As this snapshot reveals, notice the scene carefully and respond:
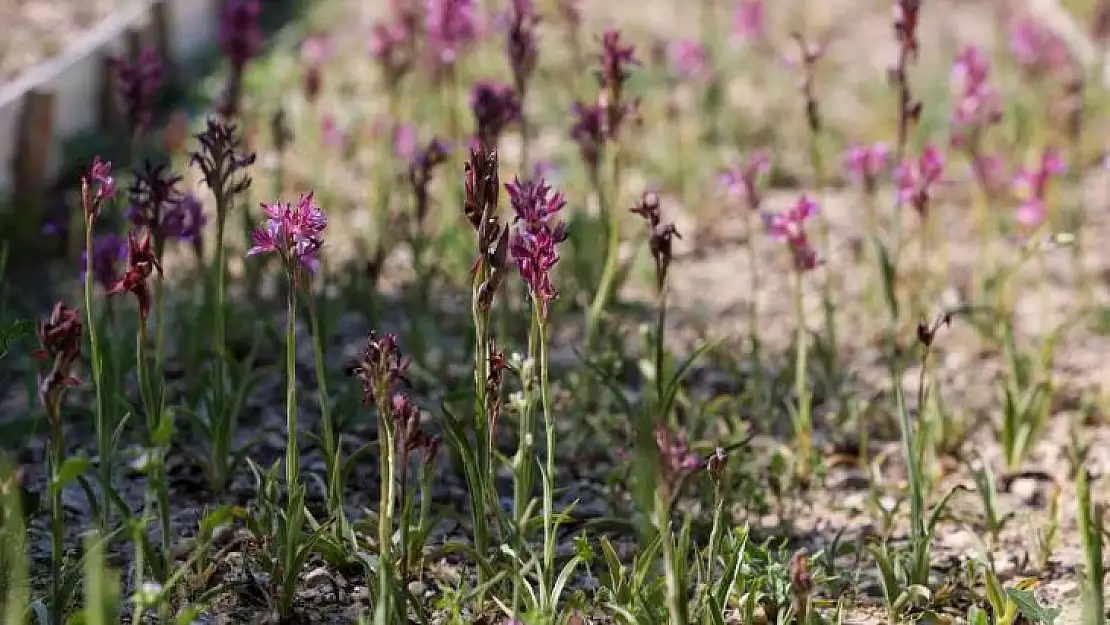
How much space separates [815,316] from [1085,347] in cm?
93

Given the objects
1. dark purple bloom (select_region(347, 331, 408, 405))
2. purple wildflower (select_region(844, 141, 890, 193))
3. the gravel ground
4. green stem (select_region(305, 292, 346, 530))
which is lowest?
green stem (select_region(305, 292, 346, 530))

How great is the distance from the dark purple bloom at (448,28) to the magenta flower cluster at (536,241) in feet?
5.93

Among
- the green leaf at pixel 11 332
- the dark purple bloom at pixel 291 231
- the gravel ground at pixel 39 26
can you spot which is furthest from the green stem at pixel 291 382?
the gravel ground at pixel 39 26

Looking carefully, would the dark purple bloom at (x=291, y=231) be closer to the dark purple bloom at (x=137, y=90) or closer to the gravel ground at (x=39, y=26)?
the dark purple bloom at (x=137, y=90)

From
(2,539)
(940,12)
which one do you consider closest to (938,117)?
(940,12)

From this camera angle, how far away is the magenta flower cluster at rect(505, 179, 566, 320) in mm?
2484

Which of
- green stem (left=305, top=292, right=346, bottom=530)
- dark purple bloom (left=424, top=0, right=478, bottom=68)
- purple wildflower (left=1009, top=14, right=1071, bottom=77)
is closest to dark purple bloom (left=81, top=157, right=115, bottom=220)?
green stem (left=305, top=292, right=346, bottom=530)

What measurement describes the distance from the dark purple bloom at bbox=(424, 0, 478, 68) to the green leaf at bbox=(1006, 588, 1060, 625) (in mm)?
2536

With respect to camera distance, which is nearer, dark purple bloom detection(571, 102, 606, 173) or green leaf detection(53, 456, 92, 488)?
green leaf detection(53, 456, 92, 488)

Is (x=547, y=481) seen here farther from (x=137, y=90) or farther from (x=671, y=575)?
(x=137, y=90)

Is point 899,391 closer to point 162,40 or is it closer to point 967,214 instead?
point 967,214

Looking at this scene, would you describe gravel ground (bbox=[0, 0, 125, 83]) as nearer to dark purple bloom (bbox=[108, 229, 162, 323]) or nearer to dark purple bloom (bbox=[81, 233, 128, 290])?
dark purple bloom (bbox=[81, 233, 128, 290])

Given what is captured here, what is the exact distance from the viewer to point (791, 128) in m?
6.64

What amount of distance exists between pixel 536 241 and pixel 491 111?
4.05 ft
